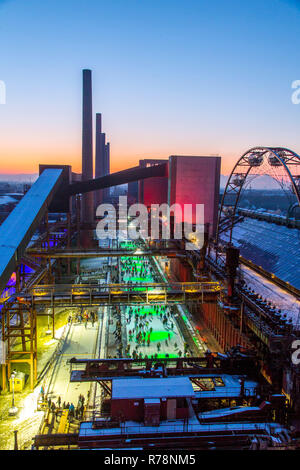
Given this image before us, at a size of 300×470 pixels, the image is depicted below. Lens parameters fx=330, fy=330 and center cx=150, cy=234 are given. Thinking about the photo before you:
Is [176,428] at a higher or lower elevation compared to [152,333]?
higher

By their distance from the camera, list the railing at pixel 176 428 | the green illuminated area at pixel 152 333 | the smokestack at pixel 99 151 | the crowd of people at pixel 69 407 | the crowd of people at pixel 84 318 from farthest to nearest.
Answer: the smokestack at pixel 99 151 < the crowd of people at pixel 84 318 < the green illuminated area at pixel 152 333 < the crowd of people at pixel 69 407 < the railing at pixel 176 428

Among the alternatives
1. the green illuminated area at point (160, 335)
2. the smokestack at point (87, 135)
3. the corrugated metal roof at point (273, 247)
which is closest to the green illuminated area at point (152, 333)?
the green illuminated area at point (160, 335)

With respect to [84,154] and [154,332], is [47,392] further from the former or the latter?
[84,154]

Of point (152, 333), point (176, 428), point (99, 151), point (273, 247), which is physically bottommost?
point (152, 333)

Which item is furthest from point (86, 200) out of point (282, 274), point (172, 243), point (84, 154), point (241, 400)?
point (241, 400)

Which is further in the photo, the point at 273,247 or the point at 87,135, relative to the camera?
the point at 87,135

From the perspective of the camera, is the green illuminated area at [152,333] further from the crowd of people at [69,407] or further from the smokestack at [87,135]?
the smokestack at [87,135]

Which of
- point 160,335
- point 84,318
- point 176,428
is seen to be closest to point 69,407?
point 176,428

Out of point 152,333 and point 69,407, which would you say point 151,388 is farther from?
point 152,333
